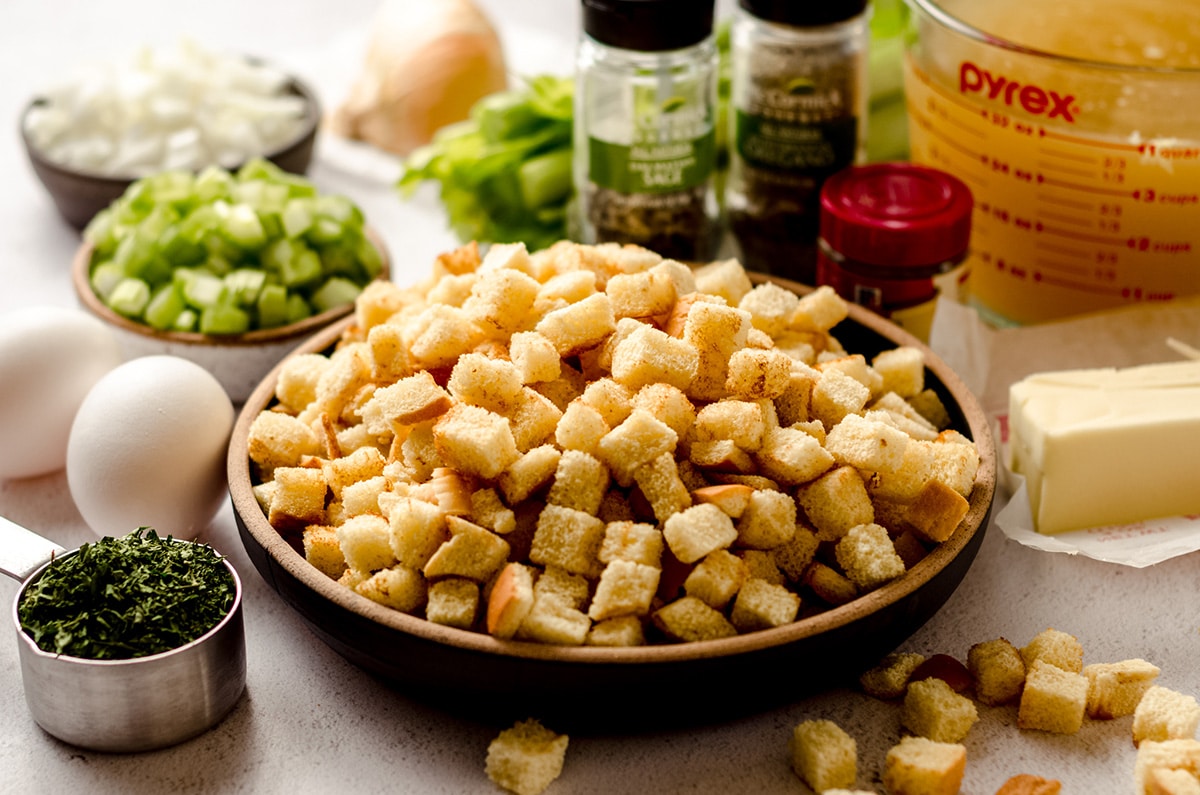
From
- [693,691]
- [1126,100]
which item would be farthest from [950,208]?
[693,691]

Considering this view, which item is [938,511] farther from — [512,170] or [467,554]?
[512,170]

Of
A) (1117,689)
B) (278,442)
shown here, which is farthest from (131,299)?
(1117,689)

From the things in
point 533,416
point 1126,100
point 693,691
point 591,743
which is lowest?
point 591,743

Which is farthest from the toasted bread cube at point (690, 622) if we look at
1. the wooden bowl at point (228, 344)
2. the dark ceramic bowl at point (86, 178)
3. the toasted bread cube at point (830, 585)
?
the dark ceramic bowl at point (86, 178)

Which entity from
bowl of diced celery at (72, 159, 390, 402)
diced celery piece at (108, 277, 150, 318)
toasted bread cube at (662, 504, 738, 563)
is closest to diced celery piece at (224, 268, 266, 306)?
bowl of diced celery at (72, 159, 390, 402)

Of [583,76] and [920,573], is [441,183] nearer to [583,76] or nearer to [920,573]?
[583,76]
